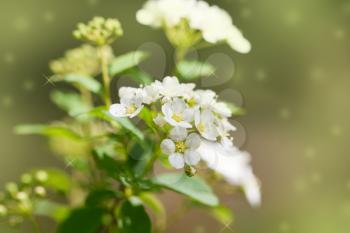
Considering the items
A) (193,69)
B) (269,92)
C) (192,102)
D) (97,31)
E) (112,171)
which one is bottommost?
(112,171)

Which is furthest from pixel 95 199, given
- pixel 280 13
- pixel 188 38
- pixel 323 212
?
pixel 280 13

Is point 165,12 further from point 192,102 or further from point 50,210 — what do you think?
point 50,210

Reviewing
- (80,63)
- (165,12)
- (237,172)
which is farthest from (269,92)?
(165,12)

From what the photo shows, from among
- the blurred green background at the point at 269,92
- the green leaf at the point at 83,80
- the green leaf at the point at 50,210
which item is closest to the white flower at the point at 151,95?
the green leaf at the point at 83,80

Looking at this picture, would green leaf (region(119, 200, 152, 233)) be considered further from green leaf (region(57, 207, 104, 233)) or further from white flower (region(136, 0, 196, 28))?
white flower (region(136, 0, 196, 28))

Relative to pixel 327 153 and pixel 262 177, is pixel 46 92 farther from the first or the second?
pixel 327 153

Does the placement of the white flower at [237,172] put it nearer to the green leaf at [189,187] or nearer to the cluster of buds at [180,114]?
the green leaf at [189,187]
